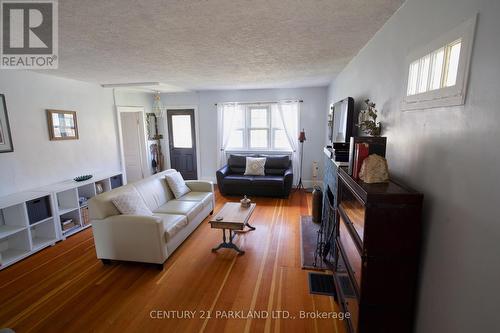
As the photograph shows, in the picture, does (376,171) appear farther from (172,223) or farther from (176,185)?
(176,185)

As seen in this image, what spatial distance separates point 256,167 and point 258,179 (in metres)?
0.46

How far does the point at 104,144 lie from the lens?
15.9 ft

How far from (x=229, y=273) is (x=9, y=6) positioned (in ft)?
9.76

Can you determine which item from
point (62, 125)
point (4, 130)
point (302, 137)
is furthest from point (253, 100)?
point (4, 130)

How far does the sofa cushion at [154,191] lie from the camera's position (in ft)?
11.2

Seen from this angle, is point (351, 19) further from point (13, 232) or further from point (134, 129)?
point (134, 129)

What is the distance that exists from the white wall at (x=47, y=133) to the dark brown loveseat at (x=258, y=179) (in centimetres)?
252

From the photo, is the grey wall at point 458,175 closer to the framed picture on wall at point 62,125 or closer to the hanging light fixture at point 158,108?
the framed picture on wall at point 62,125

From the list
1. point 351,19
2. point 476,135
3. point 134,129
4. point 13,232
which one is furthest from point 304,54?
point 134,129

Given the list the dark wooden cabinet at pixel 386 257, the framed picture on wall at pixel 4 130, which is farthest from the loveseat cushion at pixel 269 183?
the framed picture on wall at pixel 4 130

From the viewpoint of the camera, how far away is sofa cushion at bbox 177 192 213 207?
12.7ft

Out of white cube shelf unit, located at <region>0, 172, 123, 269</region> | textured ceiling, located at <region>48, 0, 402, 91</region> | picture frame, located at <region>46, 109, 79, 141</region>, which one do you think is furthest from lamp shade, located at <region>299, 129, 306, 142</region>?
picture frame, located at <region>46, 109, 79, 141</region>

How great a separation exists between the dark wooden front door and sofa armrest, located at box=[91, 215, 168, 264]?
3874 millimetres

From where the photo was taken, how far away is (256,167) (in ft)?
18.3
